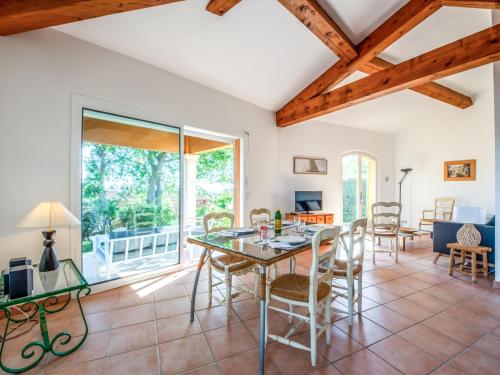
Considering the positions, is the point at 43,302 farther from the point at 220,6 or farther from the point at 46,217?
the point at 220,6

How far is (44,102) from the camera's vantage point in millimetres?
2471

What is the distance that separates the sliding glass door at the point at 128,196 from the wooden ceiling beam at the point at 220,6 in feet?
5.06

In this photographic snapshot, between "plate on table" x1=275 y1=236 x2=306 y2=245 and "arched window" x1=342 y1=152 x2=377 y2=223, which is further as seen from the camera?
"arched window" x1=342 y1=152 x2=377 y2=223

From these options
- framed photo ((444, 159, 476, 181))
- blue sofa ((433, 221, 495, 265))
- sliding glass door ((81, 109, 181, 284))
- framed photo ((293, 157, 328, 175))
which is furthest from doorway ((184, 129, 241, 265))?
framed photo ((444, 159, 476, 181))

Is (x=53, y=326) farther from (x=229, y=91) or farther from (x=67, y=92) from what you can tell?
(x=229, y=91)

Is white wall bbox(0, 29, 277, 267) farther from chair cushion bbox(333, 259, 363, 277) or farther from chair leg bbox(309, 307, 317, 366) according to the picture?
chair cushion bbox(333, 259, 363, 277)

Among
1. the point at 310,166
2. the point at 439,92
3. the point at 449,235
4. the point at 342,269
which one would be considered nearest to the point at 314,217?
the point at 310,166

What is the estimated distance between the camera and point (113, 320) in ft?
7.37

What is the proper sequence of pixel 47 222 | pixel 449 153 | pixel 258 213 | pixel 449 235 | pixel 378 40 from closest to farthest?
1. pixel 47 222
2. pixel 258 213
3. pixel 378 40
4. pixel 449 235
5. pixel 449 153

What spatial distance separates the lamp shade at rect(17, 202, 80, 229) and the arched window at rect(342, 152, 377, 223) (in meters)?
5.99

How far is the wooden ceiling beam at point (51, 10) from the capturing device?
186 cm

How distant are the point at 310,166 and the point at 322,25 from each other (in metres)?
3.16

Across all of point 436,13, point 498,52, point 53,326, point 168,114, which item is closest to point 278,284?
point 53,326

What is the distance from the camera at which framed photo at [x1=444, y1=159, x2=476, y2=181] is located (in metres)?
5.72
